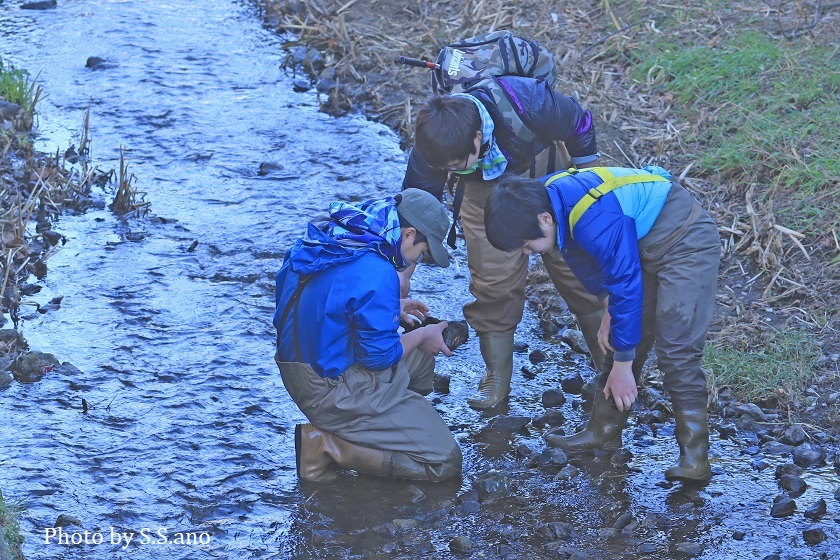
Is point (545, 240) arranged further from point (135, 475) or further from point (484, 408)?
point (135, 475)

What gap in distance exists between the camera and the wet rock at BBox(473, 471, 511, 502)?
4641 mm

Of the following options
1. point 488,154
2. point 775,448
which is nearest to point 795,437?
point 775,448

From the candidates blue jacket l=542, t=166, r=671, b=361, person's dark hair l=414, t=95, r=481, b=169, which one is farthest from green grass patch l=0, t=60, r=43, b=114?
blue jacket l=542, t=166, r=671, b=361

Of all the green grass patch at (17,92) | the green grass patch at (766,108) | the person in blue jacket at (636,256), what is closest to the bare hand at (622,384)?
the person in blue jacket at (636,256)

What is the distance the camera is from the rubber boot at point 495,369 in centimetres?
545

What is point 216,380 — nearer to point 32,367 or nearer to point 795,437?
point 32,367

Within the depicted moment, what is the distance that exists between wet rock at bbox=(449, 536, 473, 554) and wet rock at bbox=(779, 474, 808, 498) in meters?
1.54

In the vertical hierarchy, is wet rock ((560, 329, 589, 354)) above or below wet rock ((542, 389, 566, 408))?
above

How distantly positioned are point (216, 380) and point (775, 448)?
9.87 ft

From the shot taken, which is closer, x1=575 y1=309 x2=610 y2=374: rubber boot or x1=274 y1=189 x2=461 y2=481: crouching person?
x1=274 y1=189 x2=461 y2=481: crouching person

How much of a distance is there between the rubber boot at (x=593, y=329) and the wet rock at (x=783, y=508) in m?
1.17

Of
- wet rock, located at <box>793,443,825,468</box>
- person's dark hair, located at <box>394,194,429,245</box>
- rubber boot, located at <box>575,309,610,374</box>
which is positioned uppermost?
person's dark hair, located at <box>394,194,429,245</box>

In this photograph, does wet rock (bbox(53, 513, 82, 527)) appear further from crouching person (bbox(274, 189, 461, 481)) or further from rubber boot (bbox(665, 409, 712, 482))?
rubber boot (bbox(665, 409, 712, 482))

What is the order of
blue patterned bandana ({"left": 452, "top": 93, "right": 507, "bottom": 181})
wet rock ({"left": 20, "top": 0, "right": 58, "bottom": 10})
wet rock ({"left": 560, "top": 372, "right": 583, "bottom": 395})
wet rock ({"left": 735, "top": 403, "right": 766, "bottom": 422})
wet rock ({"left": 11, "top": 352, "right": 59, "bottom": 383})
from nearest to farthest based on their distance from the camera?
blue patterned bandana ({"left": 452, "top": 93, "right": 507, "bottom": 181}) < wet rock ({"left": 735, "top": 403, "right": 766, "bottom": 422}) < wet rock ({"left": 11, "top": 352, "right": 59, "bottom": 383}) < wet rock ({"left": 560, "top": 372, "right": 583, "bottom": 395}) < wet rock ({"left": 20, "top": 0, "right": 58, "bottom": 10})
